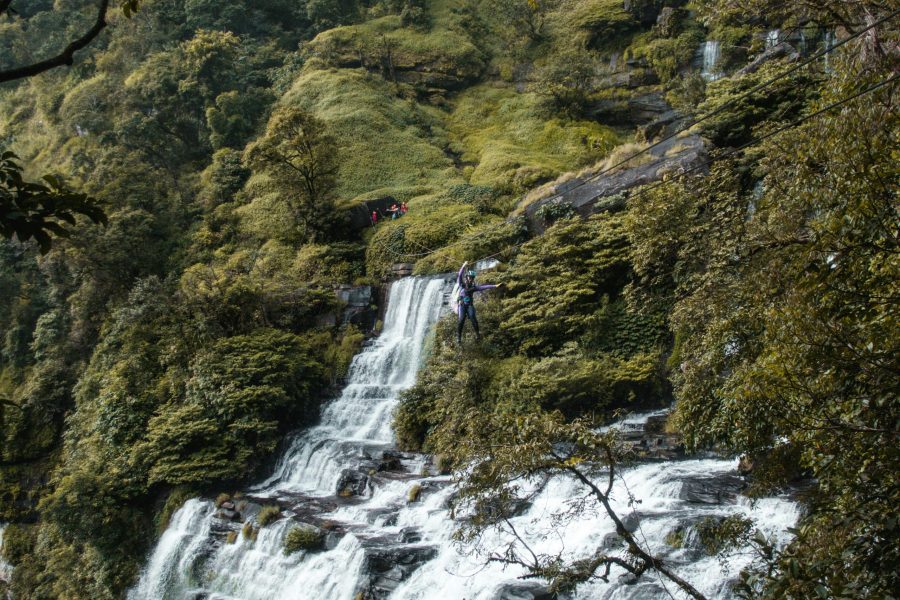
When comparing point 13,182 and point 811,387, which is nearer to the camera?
point 13,182

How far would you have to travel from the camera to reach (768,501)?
8.89m

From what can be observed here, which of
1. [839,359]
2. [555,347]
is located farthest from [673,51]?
[839,359]

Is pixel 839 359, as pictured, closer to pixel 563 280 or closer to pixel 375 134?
pixel 563 280

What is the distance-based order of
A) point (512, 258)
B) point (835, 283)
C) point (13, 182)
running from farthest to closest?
point (512, 258)
point (835, 283)
point (13, 182)

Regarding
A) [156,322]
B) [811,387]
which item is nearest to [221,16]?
[156,322]

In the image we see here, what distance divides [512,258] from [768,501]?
9.87 metres

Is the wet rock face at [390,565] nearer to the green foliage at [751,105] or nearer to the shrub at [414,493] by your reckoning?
Answer: the shrub at [414,493]

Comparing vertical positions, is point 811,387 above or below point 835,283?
below

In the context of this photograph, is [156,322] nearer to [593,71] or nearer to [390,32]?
[593,71]

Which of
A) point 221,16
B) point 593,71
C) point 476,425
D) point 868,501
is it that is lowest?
point 476,425

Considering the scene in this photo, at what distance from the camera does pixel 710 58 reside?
2642cm

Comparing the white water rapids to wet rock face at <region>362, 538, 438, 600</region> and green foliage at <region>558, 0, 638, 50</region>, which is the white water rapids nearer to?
wet rock face at <region>362, 538, 438, 600</region>

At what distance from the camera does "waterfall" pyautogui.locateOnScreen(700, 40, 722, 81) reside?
82.7 feet

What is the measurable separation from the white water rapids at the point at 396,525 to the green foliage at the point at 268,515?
0.20 meters
